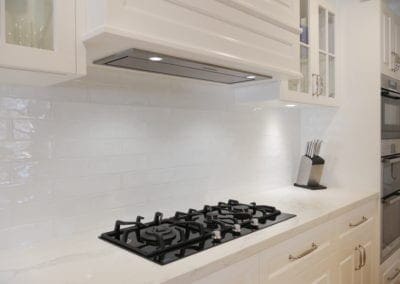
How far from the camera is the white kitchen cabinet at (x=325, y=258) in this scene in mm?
1240

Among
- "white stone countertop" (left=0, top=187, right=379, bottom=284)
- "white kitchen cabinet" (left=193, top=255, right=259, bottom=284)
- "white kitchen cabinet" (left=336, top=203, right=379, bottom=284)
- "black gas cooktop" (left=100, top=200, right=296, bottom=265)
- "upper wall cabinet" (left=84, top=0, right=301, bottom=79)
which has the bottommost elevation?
"white kitchen cabinet" (left=336, top=203, right=379, bottom=284)

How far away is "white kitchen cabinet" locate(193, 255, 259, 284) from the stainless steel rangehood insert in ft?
2.48

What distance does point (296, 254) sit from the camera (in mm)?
1462

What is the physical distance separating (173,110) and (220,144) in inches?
15.8

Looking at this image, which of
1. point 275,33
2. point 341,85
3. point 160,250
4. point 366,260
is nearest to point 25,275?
point 160,250

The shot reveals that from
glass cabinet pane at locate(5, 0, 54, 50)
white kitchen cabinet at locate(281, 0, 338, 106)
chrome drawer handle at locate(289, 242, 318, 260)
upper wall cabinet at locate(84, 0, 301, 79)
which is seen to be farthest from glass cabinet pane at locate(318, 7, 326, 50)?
glass cabinet pane at locate(5, 0, 54, 50)

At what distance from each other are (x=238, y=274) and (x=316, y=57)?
154cm

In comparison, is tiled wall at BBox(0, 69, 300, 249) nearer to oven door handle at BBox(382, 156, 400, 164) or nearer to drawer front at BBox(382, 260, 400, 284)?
oven door handle at BBox(382, 156, 400, 164)

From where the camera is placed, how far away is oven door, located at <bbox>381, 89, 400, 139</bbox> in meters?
2.29

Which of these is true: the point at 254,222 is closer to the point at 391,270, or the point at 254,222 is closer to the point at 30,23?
the point at 30,23

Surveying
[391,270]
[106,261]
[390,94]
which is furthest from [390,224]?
[106,261]

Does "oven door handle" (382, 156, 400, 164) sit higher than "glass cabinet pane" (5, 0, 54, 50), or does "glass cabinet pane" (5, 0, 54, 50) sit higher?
"glass cabinet pane" (5, 0, 54, 50)

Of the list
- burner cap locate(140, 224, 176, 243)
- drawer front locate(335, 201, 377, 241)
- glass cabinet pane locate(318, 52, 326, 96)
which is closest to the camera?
burner cap locate(140, 224, 176, 243)

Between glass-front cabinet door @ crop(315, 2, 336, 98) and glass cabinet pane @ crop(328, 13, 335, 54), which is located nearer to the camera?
glass-front cabinet door @ crop(315, 2, 336, 98)
